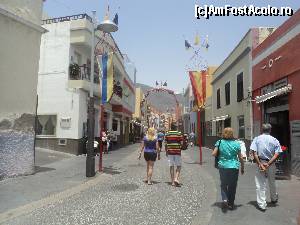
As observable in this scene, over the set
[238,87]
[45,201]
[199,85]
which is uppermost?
[238,87]

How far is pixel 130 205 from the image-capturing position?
744cm

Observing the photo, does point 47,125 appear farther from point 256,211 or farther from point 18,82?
point 256,211

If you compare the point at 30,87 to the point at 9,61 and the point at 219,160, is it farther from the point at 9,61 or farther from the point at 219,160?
the point at 219,160

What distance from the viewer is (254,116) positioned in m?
18.1

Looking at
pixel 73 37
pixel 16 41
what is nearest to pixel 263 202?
pixel 16 41

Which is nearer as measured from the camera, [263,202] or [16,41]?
[263,202]

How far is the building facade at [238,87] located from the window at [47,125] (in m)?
10.4

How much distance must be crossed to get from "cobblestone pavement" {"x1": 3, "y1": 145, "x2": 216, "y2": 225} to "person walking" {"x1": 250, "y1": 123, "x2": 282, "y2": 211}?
104 cm

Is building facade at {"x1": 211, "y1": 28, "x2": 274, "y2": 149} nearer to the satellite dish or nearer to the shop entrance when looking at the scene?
Result: the shop entrance

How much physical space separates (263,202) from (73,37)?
622 inches

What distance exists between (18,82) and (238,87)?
14049 mm

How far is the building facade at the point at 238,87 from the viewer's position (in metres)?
18.9

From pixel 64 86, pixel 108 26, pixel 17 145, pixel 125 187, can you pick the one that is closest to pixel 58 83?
pixel 64 86

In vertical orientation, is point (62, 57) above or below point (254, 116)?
above
